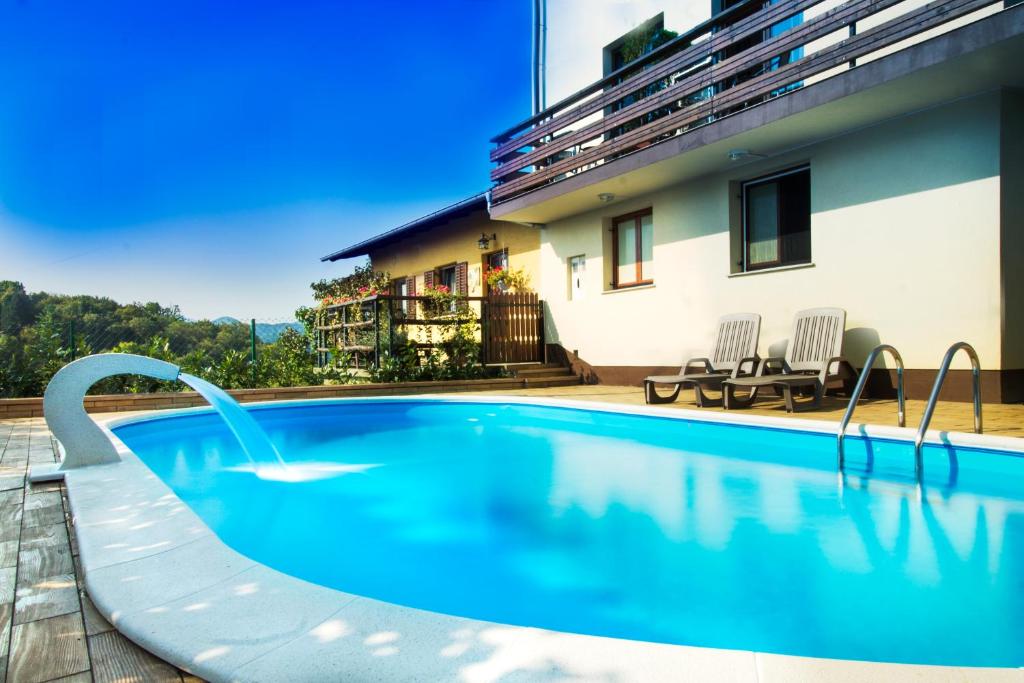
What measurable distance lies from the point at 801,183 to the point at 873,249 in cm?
160

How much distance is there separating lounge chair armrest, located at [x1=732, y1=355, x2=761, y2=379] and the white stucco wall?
0.61 meters

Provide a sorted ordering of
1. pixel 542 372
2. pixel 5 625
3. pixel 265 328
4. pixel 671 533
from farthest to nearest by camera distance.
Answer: pixel 542 372
pixel 265 328
pixel 671 533
pixel 5 625

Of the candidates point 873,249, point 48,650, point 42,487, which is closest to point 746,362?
point 873,249

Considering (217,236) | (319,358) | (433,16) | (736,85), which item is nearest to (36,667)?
(736,85)

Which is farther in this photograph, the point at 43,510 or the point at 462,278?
the point at 462,278

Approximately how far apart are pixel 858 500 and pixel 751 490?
0.72 m

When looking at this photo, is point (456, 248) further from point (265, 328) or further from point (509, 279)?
point (265, 328)

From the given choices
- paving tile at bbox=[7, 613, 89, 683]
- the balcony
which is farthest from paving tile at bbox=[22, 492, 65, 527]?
the balcony

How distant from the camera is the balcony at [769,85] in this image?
19.5 ft

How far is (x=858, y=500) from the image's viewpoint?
420 centimetres

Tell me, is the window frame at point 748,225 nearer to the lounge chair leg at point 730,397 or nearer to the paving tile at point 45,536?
the lounge chair leg at point 730,397

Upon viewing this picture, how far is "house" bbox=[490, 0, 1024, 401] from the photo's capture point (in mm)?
6441

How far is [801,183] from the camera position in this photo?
8.62 meters

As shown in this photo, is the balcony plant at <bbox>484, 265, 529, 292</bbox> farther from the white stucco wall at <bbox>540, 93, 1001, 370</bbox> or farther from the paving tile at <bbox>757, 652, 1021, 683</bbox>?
the paving tile at <bbox>757, 652, 1021, 683</bbox>
